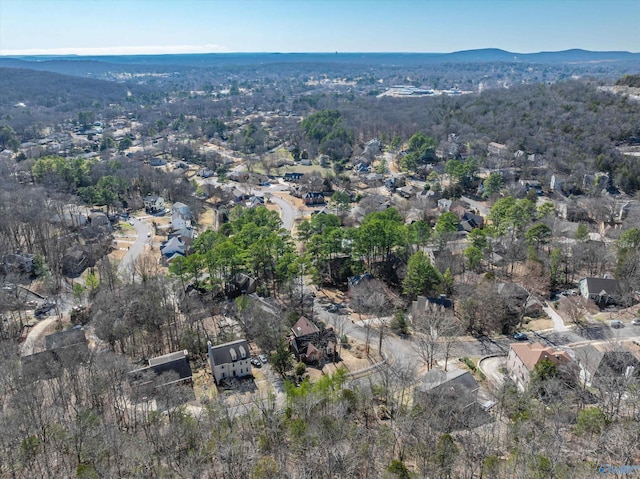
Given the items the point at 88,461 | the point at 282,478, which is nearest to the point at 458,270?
the point at 282,478

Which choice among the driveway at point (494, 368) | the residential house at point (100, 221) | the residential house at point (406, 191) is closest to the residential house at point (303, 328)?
the driveway at point (494, 368)

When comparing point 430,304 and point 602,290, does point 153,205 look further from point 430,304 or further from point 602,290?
point 602,290

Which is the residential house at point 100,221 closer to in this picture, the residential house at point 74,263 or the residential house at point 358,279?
the residential house at point 74,263

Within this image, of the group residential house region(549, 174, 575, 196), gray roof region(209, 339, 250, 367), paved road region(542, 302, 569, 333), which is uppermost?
residential house region(549, 174, 575, 196)

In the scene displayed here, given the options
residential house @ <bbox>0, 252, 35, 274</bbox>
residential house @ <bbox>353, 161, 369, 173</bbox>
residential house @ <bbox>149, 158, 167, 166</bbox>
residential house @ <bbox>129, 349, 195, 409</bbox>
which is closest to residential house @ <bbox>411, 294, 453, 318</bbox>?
residential house @ <bbox>129, 349, 195, 409</bbox>

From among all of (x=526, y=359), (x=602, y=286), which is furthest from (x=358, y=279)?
(x=602, y=286)

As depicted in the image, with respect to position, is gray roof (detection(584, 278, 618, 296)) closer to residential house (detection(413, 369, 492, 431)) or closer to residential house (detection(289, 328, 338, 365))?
residential house (detection(413, 369, 492, 431))
